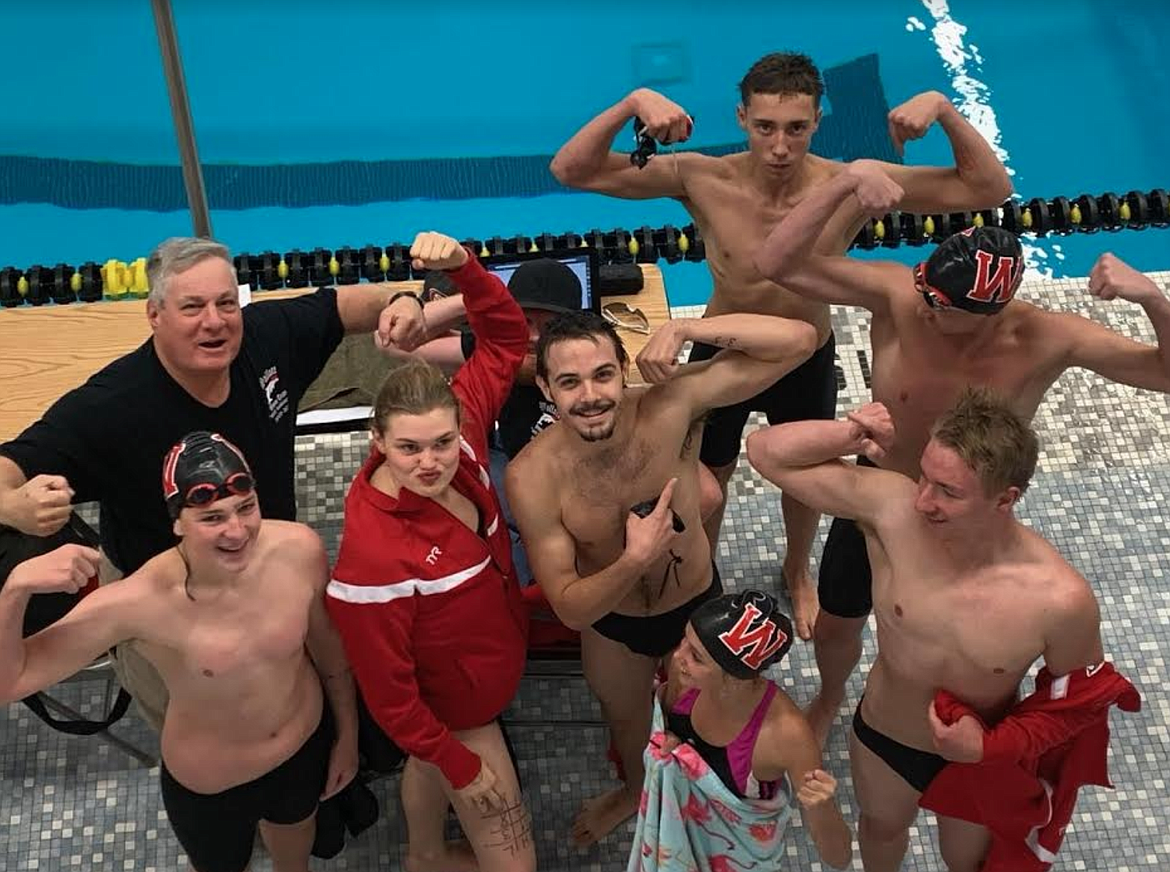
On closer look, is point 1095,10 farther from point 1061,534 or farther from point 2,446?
point 2,446

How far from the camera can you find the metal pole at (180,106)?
3.66m

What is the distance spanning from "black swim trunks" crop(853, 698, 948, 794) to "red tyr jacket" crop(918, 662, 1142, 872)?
Result: 53 mm

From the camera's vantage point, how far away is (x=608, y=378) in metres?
2.84

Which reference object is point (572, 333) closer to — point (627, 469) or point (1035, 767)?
point (627, 469)

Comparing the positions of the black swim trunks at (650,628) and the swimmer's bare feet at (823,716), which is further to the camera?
the swimmer's bare feet at (823,716)

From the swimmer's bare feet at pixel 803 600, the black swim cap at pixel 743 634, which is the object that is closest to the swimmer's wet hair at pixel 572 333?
the black swim cap at pixel 743 634

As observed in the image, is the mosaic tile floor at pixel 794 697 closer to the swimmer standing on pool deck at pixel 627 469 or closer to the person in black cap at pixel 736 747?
the swimmer standing on pool deck at pixel 627 469

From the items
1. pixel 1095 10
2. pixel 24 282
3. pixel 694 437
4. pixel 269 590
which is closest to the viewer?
pixel 269 590

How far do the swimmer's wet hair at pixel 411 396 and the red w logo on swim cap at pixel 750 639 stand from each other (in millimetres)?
728

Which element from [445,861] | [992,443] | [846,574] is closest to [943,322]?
[992,443]

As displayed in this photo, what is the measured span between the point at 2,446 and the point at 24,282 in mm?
2211

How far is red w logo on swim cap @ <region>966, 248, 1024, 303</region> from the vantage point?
2.77 m

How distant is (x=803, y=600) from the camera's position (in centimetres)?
414

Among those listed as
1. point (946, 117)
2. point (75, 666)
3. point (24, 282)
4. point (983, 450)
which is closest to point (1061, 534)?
point (946, 117)
